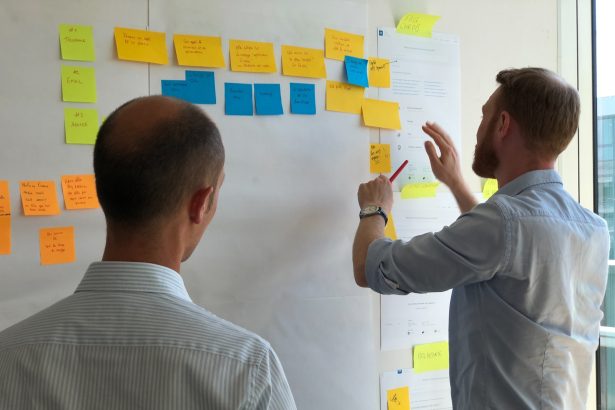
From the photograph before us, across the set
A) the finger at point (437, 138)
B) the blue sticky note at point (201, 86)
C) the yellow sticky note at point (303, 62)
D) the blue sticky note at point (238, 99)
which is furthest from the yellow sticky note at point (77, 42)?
the finger at point (437, 138)

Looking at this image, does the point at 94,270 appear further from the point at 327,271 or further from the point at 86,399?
the point at 327,271

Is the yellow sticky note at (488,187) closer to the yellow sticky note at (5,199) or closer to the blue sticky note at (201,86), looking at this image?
the blue sticky note at (201,86)

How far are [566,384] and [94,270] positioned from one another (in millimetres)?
1121

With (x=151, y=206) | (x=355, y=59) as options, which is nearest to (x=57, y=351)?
(x=151, y=206)

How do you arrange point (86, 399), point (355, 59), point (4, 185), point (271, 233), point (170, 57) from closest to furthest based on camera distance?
point (86, 399), point (4, 185), point (170, 57), point (271, 233), point (355, 59)

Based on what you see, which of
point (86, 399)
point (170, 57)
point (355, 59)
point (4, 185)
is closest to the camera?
point (86, 399)

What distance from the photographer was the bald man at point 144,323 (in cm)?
80

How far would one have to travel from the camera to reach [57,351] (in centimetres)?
81

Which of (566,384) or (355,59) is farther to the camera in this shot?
(355,59)

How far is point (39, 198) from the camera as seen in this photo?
1356 mm

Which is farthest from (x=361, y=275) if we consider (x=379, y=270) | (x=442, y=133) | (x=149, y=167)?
(x=149, y=167)

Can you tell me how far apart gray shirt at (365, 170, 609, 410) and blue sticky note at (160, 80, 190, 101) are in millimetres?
656

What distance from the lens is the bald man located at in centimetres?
80

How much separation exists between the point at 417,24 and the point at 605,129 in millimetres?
1001
